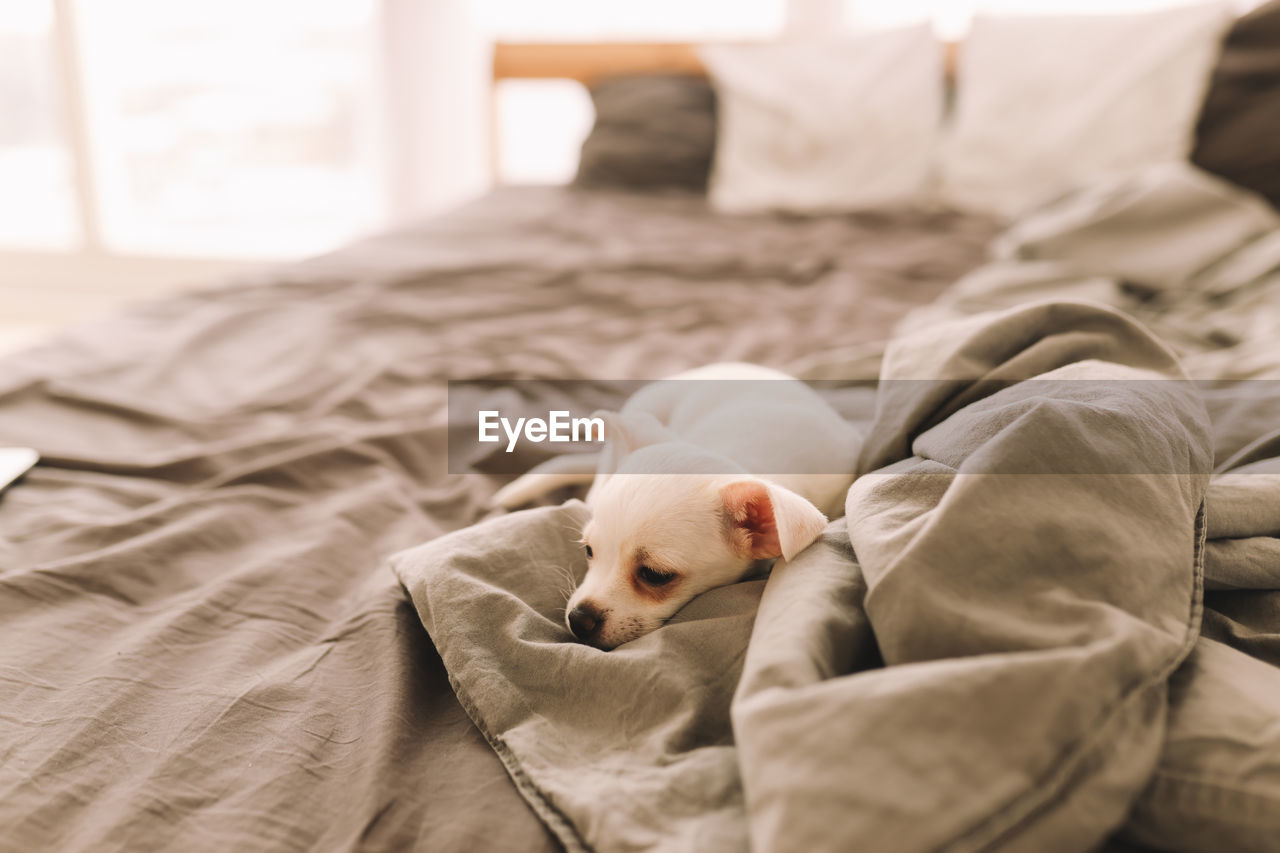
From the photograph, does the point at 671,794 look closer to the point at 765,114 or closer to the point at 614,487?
the point at 614,487

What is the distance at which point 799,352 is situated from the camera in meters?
1.32

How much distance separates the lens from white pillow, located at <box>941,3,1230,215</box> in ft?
6.27

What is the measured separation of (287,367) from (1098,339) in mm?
1044

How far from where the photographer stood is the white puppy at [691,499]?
2.34ft

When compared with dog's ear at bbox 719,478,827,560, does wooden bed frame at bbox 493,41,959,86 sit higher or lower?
higher

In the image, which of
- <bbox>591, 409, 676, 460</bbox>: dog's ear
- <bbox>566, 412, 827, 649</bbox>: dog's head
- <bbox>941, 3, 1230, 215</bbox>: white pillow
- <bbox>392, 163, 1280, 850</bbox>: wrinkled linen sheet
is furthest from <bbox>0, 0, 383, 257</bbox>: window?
<bbox>392, 163, 1280, 850</bbox>: wrinkled linen sheet

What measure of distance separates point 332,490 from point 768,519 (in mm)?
500

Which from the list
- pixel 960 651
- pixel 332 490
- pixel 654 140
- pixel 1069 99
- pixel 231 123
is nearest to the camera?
pixel 960 651

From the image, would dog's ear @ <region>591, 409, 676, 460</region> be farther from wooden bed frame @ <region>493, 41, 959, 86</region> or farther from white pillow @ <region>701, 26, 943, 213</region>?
wooden bed frame @ <region>493, 41, 959, 86</region>

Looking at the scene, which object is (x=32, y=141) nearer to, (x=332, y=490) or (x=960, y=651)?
(x=332, y=490)

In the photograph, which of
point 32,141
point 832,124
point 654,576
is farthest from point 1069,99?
point 32,141

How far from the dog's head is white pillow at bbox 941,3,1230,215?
145 cm

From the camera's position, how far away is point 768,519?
2.37ft

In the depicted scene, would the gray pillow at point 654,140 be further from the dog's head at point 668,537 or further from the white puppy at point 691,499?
the dog's head at point 668,537
